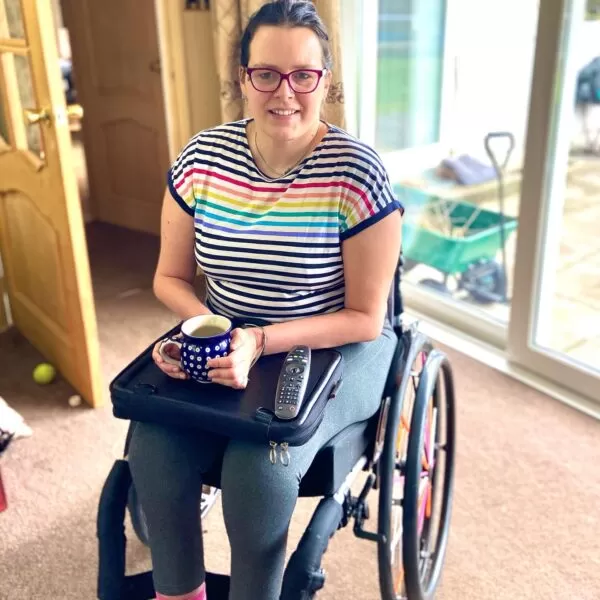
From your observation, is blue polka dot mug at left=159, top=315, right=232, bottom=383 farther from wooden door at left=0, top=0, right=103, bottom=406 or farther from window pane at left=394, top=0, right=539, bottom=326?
window pane at left=394, top=0, right=539, bottom=326

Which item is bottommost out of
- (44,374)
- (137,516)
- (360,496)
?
(44,374)

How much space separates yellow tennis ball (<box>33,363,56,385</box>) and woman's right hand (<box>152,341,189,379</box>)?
1.33m

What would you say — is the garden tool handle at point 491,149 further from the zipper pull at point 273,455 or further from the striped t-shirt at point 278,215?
the zipper pull at point 273,455

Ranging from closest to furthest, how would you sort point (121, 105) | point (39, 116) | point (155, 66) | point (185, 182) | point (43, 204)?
point (185, 182) → point (39, 116) → point (43, 204) → point (155, 66) → point (121, 105)

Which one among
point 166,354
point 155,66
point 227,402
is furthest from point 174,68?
point 227,402

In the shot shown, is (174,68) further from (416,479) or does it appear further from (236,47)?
(416,479)

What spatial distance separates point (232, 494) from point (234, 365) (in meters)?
0.19

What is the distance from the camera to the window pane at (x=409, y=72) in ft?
9.29

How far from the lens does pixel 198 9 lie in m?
2.73

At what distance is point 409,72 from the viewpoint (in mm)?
2947

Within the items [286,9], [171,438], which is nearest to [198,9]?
[286,9]

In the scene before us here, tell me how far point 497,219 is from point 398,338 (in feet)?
5.00

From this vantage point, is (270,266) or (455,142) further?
(455,142)

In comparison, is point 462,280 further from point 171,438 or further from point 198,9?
point 171,438
